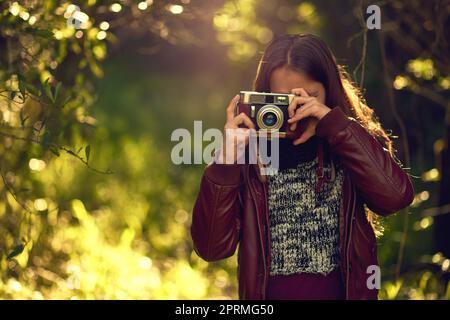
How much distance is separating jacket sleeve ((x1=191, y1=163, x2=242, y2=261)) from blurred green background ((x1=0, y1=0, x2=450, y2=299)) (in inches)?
24.2

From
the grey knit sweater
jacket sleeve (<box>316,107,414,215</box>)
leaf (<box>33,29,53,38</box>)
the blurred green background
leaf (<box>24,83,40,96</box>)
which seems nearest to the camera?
jacket sleeve (<box>316,107,414,215</box>)

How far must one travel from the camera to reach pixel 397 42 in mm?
4523

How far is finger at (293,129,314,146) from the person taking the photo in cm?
234

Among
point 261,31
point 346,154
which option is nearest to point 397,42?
point 261,31

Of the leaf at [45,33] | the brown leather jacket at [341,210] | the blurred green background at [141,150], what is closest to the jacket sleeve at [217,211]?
the brown leather jacket at [341,210]

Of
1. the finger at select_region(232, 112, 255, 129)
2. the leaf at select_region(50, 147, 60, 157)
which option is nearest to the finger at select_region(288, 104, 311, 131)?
the finger at select_region(232, 112, 255, 129)

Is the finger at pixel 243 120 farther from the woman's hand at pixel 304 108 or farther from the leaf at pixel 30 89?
the leaf at pixel 30 89

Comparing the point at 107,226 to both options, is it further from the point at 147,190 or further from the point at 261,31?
the point at 261,31

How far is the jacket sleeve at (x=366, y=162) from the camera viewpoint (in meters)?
2.24

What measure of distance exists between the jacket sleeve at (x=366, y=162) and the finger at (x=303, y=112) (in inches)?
1.8

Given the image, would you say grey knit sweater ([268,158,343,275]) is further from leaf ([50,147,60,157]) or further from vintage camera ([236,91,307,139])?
leaf ([50,147,60,157])

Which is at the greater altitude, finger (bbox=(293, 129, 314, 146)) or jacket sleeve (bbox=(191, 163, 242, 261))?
finger (bbox=(293, 129, 314, 146))

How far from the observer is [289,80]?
240 centimetres

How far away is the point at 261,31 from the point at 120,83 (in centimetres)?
573
